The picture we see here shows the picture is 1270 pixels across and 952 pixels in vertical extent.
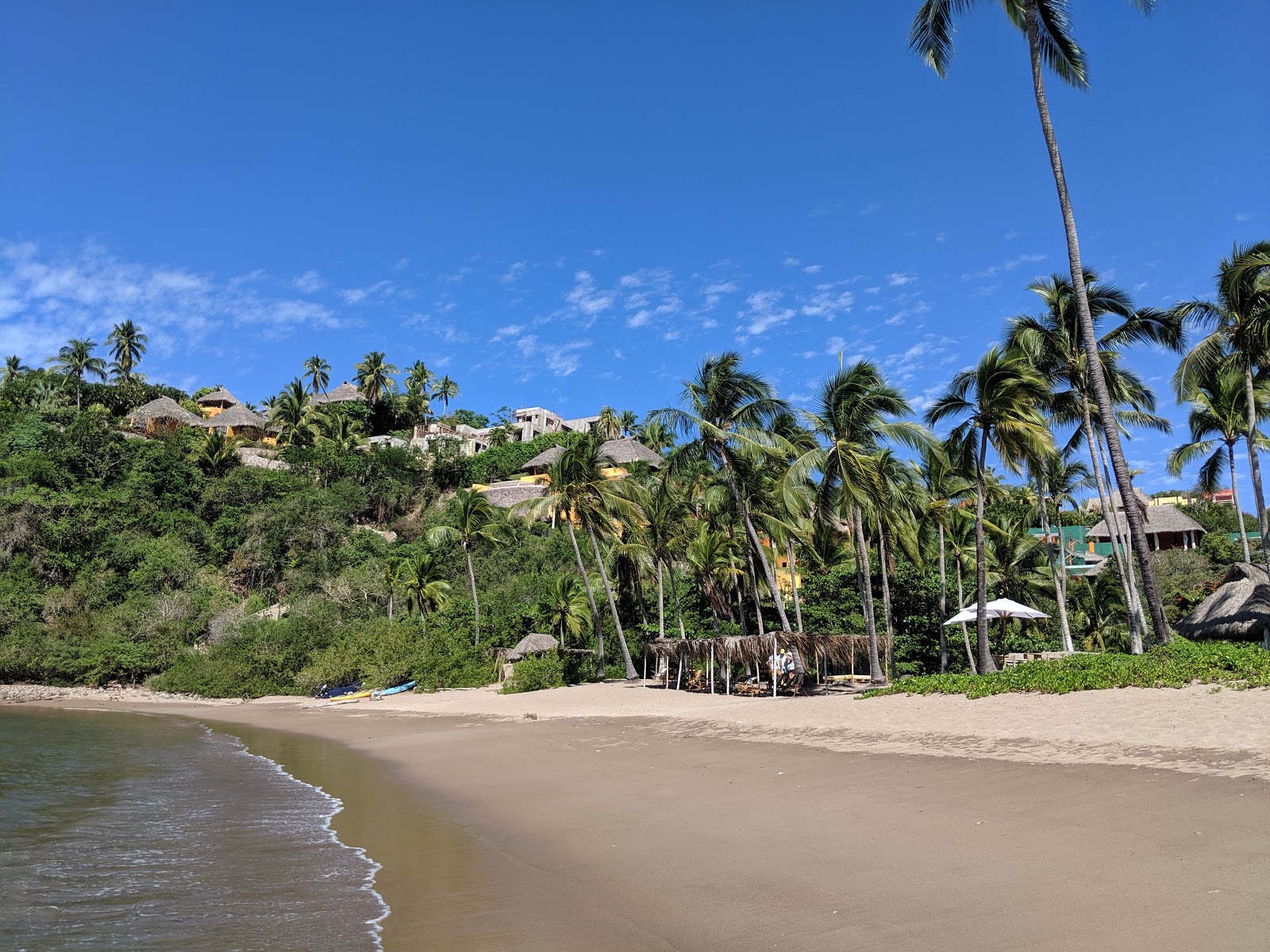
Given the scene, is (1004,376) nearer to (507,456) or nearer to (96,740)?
(96,740)

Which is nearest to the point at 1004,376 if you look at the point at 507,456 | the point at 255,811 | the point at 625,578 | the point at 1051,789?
the point at 1051,789

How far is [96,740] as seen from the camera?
777 inches

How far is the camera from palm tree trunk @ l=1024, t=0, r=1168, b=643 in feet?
52.3

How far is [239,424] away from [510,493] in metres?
23.2

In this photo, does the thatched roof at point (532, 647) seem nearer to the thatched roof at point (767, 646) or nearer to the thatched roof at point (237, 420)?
the thatched roof at point (767, 646)

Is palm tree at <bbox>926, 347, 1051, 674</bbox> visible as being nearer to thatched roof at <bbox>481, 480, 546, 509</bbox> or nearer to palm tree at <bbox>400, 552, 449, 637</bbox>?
palm tree at <bbox>400, 552, 449, 637</bbox>

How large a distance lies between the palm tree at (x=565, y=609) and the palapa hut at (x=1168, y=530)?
3219cm

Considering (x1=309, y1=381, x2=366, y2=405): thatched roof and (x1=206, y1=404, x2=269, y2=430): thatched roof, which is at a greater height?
(x1=309, y1=381, x2=366, y2=405): thatched roof

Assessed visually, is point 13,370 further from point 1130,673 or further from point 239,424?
point 1130,673

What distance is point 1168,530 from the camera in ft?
163

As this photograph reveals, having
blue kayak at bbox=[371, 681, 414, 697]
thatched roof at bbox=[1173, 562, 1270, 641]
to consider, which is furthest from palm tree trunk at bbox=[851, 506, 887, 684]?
blue kayak at bbox=[371, 681, 414, 697]

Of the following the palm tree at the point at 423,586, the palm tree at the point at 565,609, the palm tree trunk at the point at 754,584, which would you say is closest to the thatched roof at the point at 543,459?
the palm tree at the point at 423,586

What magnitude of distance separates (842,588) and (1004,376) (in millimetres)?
14247

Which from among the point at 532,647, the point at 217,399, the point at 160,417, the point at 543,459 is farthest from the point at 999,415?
the point at 217,399
